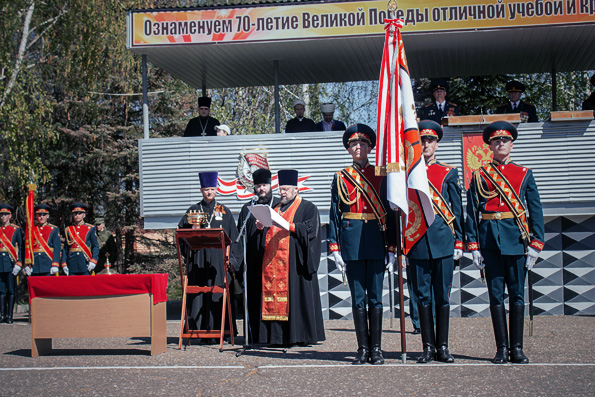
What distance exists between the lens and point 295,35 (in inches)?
470

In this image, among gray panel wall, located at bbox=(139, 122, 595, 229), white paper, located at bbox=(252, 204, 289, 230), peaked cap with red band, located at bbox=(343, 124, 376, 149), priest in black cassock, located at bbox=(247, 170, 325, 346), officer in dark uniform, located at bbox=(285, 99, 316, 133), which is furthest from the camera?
officer in dark uniform, located at bbox=(285, 99, 316, 133)

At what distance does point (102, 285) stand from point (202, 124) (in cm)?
557

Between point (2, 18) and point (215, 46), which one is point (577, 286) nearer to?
point (215, 46)

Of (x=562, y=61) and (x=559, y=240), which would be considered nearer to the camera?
(x=559, y=240)

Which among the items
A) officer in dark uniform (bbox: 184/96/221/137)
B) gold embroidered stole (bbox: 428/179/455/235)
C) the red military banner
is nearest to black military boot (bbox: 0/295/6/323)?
officer in dark uniform (bbox: 184/96/221/137)

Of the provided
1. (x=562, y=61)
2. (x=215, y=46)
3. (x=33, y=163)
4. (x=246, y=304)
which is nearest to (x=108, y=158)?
(x=33, y=163)

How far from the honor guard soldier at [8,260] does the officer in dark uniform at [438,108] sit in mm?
7170

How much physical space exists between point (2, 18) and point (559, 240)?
44.2 ft

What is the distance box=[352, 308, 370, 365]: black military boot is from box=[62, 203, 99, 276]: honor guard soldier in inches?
273

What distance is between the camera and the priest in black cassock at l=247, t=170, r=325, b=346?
8617 millimetres

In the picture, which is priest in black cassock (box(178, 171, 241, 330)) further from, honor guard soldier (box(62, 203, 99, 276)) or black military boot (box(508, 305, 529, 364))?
honor guard soldier (box(62, 203, 99, 276))

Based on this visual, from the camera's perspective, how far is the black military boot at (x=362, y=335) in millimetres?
6980

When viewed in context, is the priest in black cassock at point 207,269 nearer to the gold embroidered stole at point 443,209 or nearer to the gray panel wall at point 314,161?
the gray panel wall at point 314,161

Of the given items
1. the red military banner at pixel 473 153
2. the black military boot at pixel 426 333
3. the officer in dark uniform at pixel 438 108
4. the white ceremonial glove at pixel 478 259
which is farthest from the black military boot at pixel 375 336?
the officer in dark uniform at pixel 438 108
